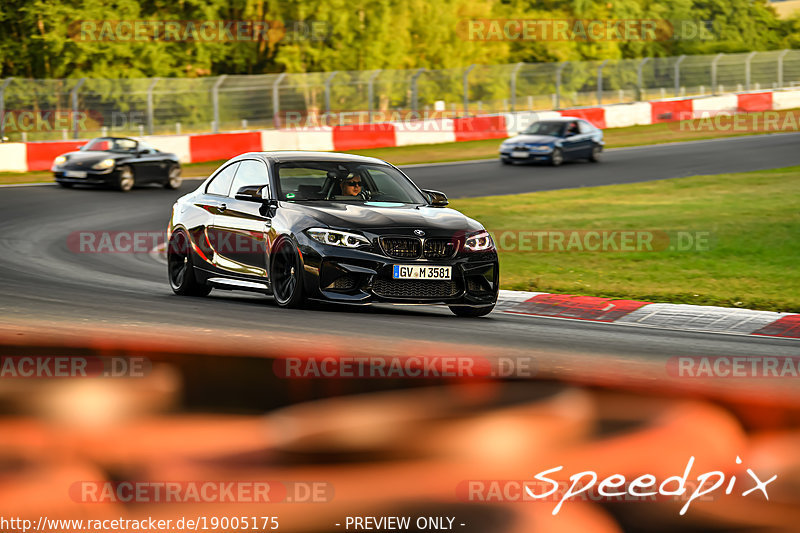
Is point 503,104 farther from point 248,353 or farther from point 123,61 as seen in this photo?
point 248,353

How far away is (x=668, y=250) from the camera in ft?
50.1

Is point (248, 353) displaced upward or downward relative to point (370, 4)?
downward

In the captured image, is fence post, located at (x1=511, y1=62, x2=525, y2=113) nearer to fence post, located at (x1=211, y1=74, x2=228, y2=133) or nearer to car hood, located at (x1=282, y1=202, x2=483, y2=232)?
fence post, located at (x1=211, y1=74, x2=228, y2=133)

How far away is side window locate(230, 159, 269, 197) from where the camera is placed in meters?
10.7

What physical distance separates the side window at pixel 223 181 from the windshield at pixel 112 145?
15015mm

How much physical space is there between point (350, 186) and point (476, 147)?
26.6 meters

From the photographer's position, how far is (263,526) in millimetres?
3525

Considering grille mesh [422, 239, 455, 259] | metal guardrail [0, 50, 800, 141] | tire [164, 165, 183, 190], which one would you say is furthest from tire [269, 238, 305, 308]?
metal guardrail [0, 50, 800, 141]

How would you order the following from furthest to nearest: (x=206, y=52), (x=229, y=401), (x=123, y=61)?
(x=206, y=52) < (x=123, y=61) < (x=229, y=401)

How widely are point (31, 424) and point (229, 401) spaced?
26.8 inches

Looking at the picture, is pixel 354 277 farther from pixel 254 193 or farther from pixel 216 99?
pixel 216 99

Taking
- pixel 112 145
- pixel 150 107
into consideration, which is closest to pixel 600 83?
pixel 150 107

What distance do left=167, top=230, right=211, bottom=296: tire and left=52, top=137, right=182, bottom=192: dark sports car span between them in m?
14.0

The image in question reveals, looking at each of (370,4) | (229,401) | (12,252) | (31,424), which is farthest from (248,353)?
(370,4)
